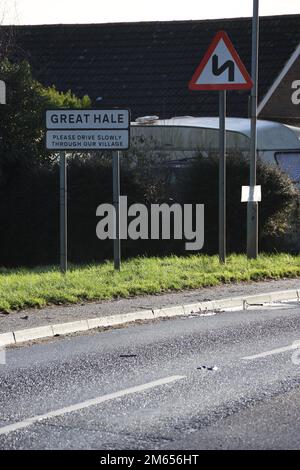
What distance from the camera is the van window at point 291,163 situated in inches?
903

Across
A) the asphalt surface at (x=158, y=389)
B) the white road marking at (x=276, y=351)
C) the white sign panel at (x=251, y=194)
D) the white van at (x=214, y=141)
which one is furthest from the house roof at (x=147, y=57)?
the white road marking at (x=276, y=351)

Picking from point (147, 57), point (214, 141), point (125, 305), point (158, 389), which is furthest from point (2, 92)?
point (147, 57)

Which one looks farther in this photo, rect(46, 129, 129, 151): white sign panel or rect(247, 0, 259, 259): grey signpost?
rect(247, 0, 259, 259): grey signpost

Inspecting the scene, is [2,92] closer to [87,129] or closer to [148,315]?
[87,129]

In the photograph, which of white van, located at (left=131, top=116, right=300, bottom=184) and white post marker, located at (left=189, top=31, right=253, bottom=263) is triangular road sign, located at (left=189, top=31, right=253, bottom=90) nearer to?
white post marker, located at (left=189, top=31, right=253, bottom=263)

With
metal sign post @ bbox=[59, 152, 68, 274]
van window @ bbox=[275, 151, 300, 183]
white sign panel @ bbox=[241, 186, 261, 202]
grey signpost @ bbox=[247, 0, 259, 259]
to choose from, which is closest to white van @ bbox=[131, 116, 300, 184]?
van window @ bbox=[275, 151, 300, 183]

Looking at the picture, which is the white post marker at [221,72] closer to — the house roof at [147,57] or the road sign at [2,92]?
the road sign at [2,92]

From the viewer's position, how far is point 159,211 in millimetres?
21531

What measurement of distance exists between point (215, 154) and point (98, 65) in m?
15.4

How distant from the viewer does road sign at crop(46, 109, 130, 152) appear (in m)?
16.4

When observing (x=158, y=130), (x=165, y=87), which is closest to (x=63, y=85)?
(x=165, y=87)

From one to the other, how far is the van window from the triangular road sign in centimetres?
549

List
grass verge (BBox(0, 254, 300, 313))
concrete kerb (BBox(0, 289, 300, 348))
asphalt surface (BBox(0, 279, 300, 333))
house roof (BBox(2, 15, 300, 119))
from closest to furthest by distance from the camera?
concrete kerb (BBox(0, 289, 300, 348)) < asphalt surface (BBox(0, 279, 300, 333)) < grass verge (BBox(0, 254, 300, 313)) < house roof (BBox(2, 15, 300, 119))

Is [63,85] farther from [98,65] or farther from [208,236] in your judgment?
[208,236]
